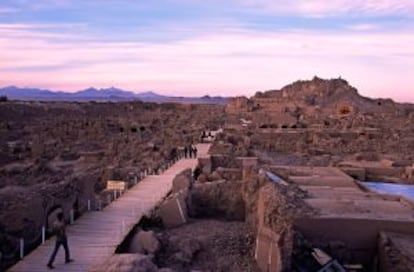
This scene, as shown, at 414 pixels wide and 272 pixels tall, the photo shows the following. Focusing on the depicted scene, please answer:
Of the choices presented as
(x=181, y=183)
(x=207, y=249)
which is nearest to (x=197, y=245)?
(x=207, y=249)

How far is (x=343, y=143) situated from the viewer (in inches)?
1633

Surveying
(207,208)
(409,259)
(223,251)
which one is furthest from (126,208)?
(409,259)

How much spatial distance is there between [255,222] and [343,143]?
27960 mm

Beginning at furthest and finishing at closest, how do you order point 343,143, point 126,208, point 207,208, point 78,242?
point 343,143
point 207,208
point 126,208
point 78,242

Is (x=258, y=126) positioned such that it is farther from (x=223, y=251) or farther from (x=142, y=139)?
(x=223, y=251)

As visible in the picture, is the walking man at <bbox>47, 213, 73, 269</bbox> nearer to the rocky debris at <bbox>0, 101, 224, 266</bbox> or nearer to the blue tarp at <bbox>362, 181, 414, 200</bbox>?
the rocky debris at <bbox>0, 101, 224, 266</bbox>

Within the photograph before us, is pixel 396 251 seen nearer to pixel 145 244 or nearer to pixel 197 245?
pixel 197 245

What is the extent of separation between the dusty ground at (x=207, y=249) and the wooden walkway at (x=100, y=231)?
1.08m

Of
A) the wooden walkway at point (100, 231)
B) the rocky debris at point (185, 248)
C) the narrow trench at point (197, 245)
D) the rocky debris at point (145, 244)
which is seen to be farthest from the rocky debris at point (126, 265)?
the rocky debris at point (185, 248)

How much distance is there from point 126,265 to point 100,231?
5227 millimetres

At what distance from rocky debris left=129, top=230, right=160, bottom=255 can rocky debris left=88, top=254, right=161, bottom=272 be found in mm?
4053

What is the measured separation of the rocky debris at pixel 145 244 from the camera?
12.9m

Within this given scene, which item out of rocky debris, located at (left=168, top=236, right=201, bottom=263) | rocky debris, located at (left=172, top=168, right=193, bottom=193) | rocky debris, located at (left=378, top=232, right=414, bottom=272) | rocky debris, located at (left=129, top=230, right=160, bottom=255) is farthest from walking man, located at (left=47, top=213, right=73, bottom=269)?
rocky debris, located at (left=172, top=168, right=193, bottom=193)

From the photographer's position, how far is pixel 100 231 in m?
13.5
